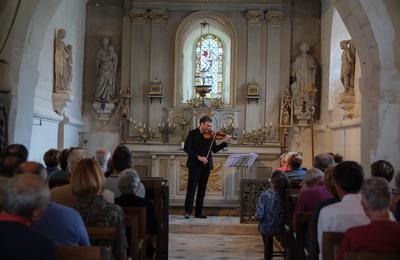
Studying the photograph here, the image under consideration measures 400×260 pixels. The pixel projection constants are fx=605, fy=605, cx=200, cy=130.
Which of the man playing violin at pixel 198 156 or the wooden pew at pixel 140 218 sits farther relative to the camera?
the man playing violin at pixel 198 156

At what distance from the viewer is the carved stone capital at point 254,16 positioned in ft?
44.4

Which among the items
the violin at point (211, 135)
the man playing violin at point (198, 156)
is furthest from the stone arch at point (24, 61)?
the violin at point (211, 135)

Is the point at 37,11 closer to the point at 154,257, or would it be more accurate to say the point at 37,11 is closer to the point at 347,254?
the point at 154,257

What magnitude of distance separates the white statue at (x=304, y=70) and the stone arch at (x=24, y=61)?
6.56 m

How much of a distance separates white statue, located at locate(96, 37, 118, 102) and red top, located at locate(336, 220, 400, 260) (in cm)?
1062

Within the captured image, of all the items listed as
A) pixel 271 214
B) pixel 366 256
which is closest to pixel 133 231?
pixel 366 256

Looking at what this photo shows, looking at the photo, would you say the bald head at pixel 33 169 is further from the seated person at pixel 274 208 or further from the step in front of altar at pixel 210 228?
the step in front of altar at pixel 210 228

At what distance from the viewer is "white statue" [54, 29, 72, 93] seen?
11.3 metres

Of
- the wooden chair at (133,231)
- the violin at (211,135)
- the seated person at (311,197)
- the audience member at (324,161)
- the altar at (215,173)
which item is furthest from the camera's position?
the altar at (215,173)

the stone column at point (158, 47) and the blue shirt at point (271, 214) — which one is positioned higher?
the stone column at point (158, 47)

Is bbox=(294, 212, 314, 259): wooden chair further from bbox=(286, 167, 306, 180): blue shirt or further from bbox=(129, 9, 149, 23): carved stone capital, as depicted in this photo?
bbox=(129, 9, 149, 23): carved stone capital

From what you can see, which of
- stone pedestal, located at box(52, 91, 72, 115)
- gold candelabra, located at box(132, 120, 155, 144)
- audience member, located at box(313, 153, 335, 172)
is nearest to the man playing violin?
stone pedestal, located at box(52, 91, 72, 115)

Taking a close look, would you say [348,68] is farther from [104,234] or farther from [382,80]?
[104,234]

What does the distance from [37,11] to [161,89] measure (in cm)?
555
